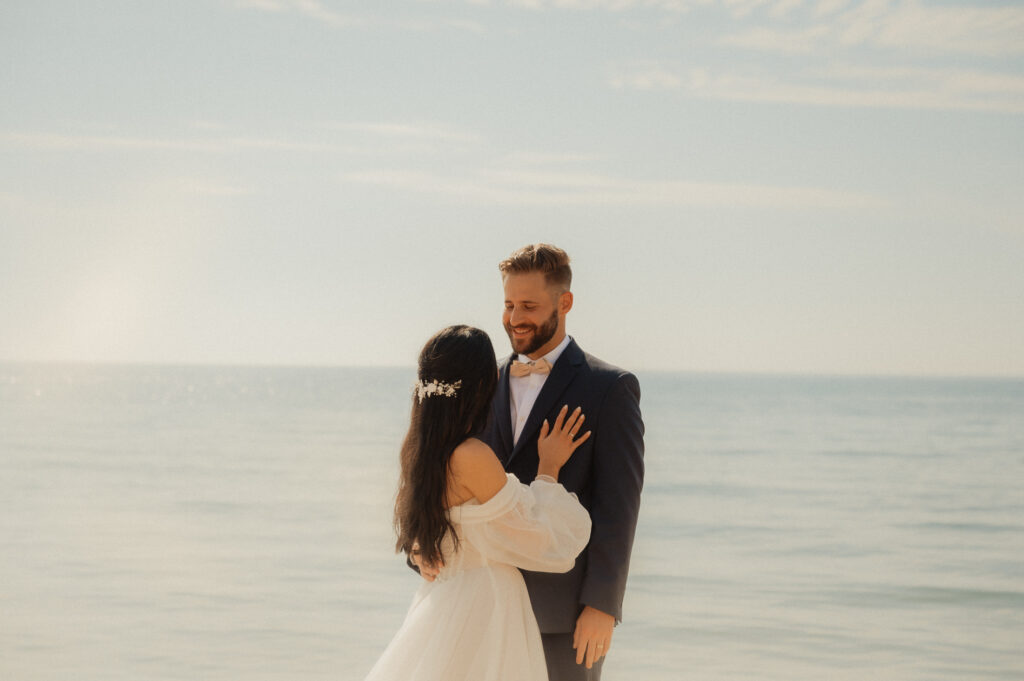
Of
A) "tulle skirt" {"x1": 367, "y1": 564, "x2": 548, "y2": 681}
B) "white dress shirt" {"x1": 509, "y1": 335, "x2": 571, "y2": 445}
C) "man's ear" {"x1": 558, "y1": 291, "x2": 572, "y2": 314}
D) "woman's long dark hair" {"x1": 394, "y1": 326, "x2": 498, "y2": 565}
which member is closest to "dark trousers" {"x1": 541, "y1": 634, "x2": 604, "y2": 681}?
"tulle skirt" {"x1": 367, "y1": 564, "x2": 548, "y2": 681}

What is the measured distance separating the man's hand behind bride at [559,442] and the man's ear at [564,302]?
1.17 ft

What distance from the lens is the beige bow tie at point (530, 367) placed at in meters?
3.43

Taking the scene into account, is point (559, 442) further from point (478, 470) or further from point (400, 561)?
point (400, 561)

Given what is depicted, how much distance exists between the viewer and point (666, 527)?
1670 centimetres

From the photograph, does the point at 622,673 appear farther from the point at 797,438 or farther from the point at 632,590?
the point at 797,438

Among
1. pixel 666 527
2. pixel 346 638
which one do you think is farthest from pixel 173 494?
pixel 346 638

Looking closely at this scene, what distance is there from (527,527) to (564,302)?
83 centimetres

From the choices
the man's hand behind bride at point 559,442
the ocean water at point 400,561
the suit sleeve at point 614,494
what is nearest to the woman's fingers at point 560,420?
the man's hand behind bride at point 559,442

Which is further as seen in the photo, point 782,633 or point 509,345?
point 782,633

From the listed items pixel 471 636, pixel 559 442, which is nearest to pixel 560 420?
pixel 559 442

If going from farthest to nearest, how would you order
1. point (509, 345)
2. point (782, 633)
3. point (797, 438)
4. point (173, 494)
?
point (797, 438) → point (173, 494) → point (782, 633) → point (509, 345)

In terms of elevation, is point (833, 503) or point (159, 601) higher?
point (833, 503)

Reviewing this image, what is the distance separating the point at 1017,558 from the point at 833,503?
18.5 feet

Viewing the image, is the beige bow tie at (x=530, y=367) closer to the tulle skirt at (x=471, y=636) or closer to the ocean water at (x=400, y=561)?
the tulle skirt at (x=471, y=636)
